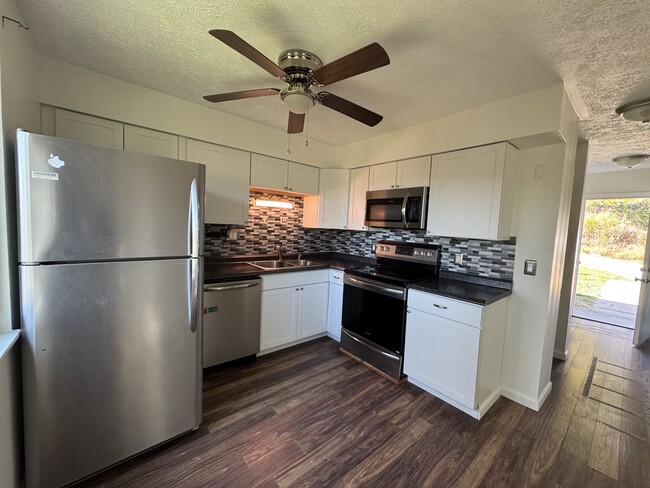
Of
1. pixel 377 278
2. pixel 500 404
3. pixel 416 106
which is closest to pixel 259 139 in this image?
pixel 416 106

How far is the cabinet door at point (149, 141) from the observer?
218 cm

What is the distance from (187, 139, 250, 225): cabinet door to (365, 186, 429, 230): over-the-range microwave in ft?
4.60

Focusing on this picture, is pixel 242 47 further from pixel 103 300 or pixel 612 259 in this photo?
pixel 612 259

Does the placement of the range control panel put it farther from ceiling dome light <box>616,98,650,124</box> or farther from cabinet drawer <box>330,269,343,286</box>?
ceiling dome light <box>616,98,650,124</box>

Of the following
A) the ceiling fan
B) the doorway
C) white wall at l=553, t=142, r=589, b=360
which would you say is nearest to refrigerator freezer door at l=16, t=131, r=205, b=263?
the ceiling fan

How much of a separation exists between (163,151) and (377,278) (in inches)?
88.2

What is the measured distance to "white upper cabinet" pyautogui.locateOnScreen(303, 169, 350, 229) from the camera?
3426 millimetres

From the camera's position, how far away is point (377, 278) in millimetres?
2568

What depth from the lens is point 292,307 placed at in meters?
2.92

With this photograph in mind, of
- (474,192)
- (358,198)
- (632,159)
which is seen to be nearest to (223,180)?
(358,198)

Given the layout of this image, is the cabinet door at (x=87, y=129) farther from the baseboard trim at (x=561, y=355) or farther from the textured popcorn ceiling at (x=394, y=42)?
the baseboard trim at (x=561, y=355)

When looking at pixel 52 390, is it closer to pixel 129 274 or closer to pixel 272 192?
pixel 129 274

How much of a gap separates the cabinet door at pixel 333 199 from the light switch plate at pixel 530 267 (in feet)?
6.15

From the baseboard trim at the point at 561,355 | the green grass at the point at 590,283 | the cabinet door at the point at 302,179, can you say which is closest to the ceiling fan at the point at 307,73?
the cabinet door at the point at 302,179
